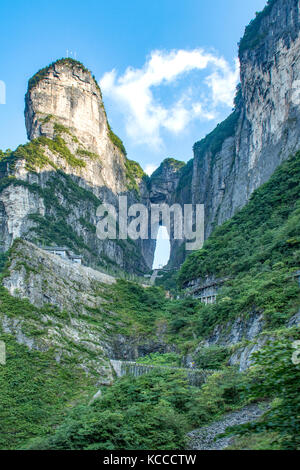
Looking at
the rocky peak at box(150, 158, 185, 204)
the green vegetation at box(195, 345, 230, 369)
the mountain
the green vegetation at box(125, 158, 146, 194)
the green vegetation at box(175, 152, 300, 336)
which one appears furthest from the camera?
the rocky peak at box(150, 158, 185, 204)

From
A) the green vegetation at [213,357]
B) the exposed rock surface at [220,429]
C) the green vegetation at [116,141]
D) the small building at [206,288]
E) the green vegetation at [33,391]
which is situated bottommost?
the green vegetation at [33,391]

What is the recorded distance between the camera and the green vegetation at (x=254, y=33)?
166 ft

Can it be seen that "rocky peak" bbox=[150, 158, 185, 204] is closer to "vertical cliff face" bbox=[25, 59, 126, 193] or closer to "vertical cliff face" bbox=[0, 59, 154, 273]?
"vertical cliff face" bbox=[0, 59, 154, 273]

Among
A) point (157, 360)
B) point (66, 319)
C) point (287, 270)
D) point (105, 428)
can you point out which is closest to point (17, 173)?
point (66, 319)

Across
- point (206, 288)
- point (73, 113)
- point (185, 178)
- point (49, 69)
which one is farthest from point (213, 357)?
point (185, 178)

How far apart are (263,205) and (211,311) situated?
53.0 feet

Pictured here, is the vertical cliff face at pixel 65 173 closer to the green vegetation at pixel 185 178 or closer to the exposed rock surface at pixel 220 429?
the green vegetation at pixel 185 178

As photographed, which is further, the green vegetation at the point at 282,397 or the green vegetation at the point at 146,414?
the green vegetation at the point at 146,414

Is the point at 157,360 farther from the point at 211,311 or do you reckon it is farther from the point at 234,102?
the point at 234,102

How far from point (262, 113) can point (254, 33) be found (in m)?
12.9

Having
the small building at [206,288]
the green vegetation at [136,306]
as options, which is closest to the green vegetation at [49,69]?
the green vegetation at [136,306]

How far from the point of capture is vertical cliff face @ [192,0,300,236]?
42.7 m

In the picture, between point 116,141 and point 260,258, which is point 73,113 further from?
point 260,258

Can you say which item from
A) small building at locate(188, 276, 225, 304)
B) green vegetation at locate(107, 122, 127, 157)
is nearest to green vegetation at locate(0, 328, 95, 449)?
small building at locate(188, 276, 225, 304)
